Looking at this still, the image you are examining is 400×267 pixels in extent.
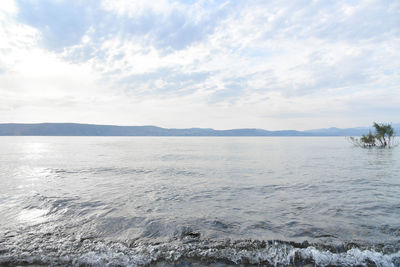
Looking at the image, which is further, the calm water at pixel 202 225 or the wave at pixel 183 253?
the calm water at pixel 202 225

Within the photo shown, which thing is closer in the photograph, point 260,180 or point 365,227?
point 365,227

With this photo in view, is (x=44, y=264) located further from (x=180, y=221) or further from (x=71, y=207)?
(x=71, y=207)

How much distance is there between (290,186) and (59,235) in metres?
16.4

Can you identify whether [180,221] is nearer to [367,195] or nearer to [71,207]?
[71,207]

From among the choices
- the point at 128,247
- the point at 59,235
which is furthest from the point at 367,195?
the point at 59,235

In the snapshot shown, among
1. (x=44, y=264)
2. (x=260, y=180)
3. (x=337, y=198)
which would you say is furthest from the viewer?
(x=260, y=180)

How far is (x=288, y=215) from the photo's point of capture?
11625 millimetres

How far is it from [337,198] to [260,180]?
7687 mm

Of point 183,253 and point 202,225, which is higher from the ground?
point 183,253

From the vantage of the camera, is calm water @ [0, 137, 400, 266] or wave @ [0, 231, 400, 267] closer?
wave @ [0, 231, 400, 267]

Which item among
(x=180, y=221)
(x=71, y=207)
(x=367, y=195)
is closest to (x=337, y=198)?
(x=367, y=195)

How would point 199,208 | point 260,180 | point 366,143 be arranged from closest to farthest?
Result: 1. point 199,208
2. point 260,180
3. point 366,143

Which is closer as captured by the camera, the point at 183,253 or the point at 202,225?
the point at 183,253

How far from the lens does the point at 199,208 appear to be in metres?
13.2
